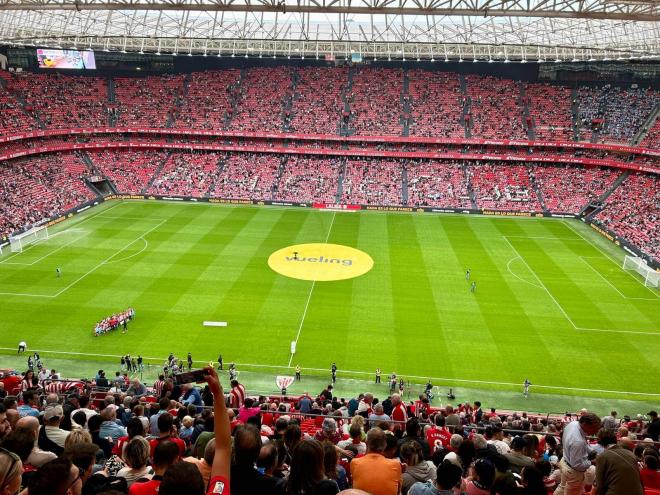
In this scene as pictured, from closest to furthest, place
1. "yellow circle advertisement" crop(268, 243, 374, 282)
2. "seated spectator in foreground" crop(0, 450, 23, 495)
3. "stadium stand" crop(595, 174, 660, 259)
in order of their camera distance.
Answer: "seated spectator in foreground" crop(0, 450, 23, 495), "yellow circle advertisement" crop(268, 243, 374, 282), "stadium stand" crop(595, 174, 660, 259)

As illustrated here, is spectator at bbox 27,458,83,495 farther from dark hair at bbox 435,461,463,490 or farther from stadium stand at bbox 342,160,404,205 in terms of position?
stadium stand at bbox 342,160,404,205

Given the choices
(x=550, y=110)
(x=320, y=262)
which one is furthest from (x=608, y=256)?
(x=550, y=110)

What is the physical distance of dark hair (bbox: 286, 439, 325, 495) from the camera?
4.86 m

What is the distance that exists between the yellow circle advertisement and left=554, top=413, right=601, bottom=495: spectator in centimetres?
3090

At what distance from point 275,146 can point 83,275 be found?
111 ft

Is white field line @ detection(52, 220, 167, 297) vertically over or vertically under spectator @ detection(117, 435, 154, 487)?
A: under

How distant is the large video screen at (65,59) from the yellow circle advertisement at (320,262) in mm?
40744

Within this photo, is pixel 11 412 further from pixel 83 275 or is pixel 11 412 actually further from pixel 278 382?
pixel 83 275

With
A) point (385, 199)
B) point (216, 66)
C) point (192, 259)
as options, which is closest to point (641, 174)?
point (385, 199)

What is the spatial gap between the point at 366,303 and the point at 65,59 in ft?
171

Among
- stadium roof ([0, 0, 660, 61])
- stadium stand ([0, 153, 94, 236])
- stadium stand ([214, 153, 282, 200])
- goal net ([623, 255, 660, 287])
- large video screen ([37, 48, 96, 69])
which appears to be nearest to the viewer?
goal net ([623, 255, 660, 287])

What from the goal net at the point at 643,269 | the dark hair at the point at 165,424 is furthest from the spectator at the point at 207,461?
the goal net at the point at 643,269

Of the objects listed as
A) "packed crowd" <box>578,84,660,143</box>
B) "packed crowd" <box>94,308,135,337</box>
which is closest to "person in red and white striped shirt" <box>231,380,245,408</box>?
"packed crowd" <box>94,308,135,337</box>

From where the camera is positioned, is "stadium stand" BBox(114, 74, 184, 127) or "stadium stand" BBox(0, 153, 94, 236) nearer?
"stadium stand" BBox(0, 153, 94, 236)
